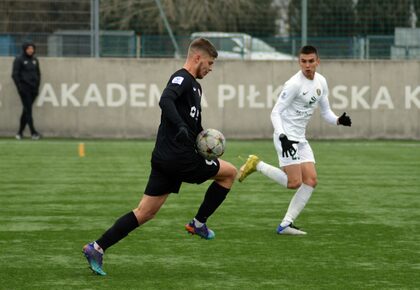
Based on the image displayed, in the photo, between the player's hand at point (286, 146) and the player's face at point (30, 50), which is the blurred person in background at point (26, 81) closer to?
the player's face at point (30, 50)

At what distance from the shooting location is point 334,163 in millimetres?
18906

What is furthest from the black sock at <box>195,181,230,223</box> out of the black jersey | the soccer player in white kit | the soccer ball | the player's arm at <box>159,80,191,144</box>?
the soccer player in white kit

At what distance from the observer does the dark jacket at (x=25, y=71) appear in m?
24.0

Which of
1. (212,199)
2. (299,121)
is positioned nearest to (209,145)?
(212,199)

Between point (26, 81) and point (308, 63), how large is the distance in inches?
548

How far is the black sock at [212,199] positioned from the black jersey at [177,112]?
702mm

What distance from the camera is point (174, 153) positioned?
28.1 feet

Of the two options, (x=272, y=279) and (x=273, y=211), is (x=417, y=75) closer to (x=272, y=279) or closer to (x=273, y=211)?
(x=273, y=211)

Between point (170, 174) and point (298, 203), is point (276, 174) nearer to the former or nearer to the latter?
point (298, 203)

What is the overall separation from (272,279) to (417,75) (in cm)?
1740

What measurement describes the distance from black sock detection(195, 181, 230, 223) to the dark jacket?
1506 centimetres

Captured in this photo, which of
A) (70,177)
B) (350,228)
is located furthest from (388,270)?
(70,177)

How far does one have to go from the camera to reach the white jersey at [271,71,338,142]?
36.3 ft

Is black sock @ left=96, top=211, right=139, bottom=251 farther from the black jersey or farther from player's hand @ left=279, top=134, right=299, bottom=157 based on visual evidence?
player's hand @ left=279, top=134, right=299, bottom=157
